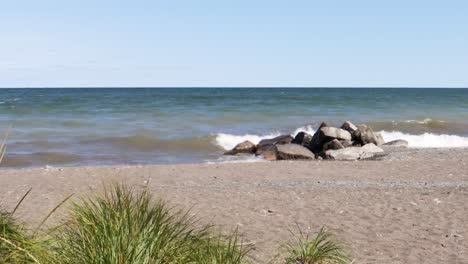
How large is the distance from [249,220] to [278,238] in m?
1.04

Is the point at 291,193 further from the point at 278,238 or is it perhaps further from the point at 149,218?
the point at 149,218

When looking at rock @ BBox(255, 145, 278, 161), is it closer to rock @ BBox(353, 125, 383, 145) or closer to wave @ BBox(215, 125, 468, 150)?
rock @ BBox(353, 125, 383, 145)

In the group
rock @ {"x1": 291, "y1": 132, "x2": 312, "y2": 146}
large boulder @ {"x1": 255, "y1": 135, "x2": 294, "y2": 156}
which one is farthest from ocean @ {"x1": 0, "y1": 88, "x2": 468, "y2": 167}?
rock @ {"x1": 291, "y1": 132, "x2": 312, "y2": 146}

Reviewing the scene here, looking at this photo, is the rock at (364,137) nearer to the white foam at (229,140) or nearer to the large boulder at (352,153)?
the large boulder at (352,153)

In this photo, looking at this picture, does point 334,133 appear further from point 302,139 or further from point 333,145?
point 302,139

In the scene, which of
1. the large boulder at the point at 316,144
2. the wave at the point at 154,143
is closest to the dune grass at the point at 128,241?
the large boulder at the point at 316,144

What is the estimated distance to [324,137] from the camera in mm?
19078

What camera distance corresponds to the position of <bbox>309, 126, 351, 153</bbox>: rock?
62.6 feet

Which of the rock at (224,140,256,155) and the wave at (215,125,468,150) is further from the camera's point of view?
the wave at (215,125,468,150)

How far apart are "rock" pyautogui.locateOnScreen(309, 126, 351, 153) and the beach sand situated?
344cm

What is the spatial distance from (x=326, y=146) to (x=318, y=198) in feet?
30.1

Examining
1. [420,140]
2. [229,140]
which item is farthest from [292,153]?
[420,140]

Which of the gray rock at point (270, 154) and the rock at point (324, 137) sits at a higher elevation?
the rock at point (324, 137)

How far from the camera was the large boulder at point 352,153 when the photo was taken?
17031 mm
